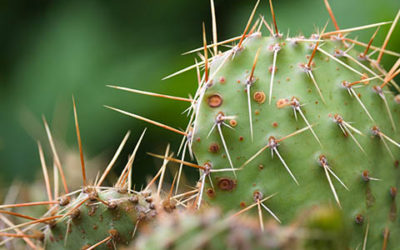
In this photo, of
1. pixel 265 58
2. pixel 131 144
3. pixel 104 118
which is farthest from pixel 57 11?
pixel 265 58

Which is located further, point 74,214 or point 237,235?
point 74,214

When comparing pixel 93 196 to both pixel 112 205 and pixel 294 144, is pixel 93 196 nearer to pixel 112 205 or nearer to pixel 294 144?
pixel 112 205

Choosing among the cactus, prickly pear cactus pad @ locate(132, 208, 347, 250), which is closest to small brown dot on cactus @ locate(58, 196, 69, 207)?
the cactus

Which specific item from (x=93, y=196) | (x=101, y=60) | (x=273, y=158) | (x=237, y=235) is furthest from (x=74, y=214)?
(x=101, y=60)

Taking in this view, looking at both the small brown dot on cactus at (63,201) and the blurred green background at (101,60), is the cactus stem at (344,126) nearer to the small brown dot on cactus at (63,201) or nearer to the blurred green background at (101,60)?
the small brown dot on cactus at (63,201)

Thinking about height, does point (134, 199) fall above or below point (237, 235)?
below

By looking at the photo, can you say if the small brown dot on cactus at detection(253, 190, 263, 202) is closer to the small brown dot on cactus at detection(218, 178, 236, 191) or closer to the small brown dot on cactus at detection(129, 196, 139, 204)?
the small brown dot on cactus at detection(218, 178, 236, 191)

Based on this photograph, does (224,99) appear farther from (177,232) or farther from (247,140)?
(177,232)
